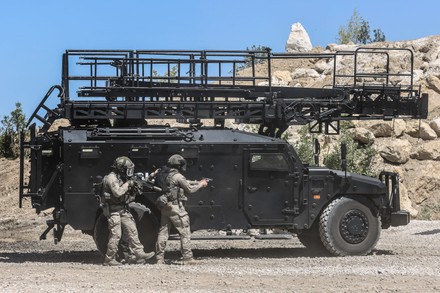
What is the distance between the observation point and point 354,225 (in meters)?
17.5

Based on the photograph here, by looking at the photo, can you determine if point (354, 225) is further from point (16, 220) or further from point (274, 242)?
point (16, 220)

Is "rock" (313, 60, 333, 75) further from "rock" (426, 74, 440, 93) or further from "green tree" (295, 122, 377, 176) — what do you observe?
"green tree" (295, 122, 377, 176)

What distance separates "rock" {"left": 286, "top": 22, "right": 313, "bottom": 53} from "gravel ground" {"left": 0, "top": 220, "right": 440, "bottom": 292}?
28.9 m

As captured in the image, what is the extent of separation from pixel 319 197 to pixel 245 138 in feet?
5.59

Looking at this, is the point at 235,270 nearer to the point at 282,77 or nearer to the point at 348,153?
the point at 348,153

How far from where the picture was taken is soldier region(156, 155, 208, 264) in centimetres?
1623

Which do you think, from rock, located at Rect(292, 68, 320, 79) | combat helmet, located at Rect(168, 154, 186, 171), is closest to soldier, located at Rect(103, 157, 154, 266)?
combat helmet, located at Rect(168, 154, 186, 171)

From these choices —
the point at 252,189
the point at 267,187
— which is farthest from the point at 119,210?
the point at 267,187

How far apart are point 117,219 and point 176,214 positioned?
99 cm

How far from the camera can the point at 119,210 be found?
52.9 feet

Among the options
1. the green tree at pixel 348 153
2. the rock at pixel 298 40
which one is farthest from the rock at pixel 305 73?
the green tree at pixel 348 153

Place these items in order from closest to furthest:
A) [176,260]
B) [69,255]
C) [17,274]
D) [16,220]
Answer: [17,274] → [176,260] → [69,255] → [16,220]

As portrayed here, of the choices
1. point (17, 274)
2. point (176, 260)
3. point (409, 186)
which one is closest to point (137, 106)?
point (176, 260)

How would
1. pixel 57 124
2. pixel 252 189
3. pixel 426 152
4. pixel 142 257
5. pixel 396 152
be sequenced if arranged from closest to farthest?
pixel 142 257
pixel 252 189
pixel 396 152
pixel 426 152
pixel 57 124
